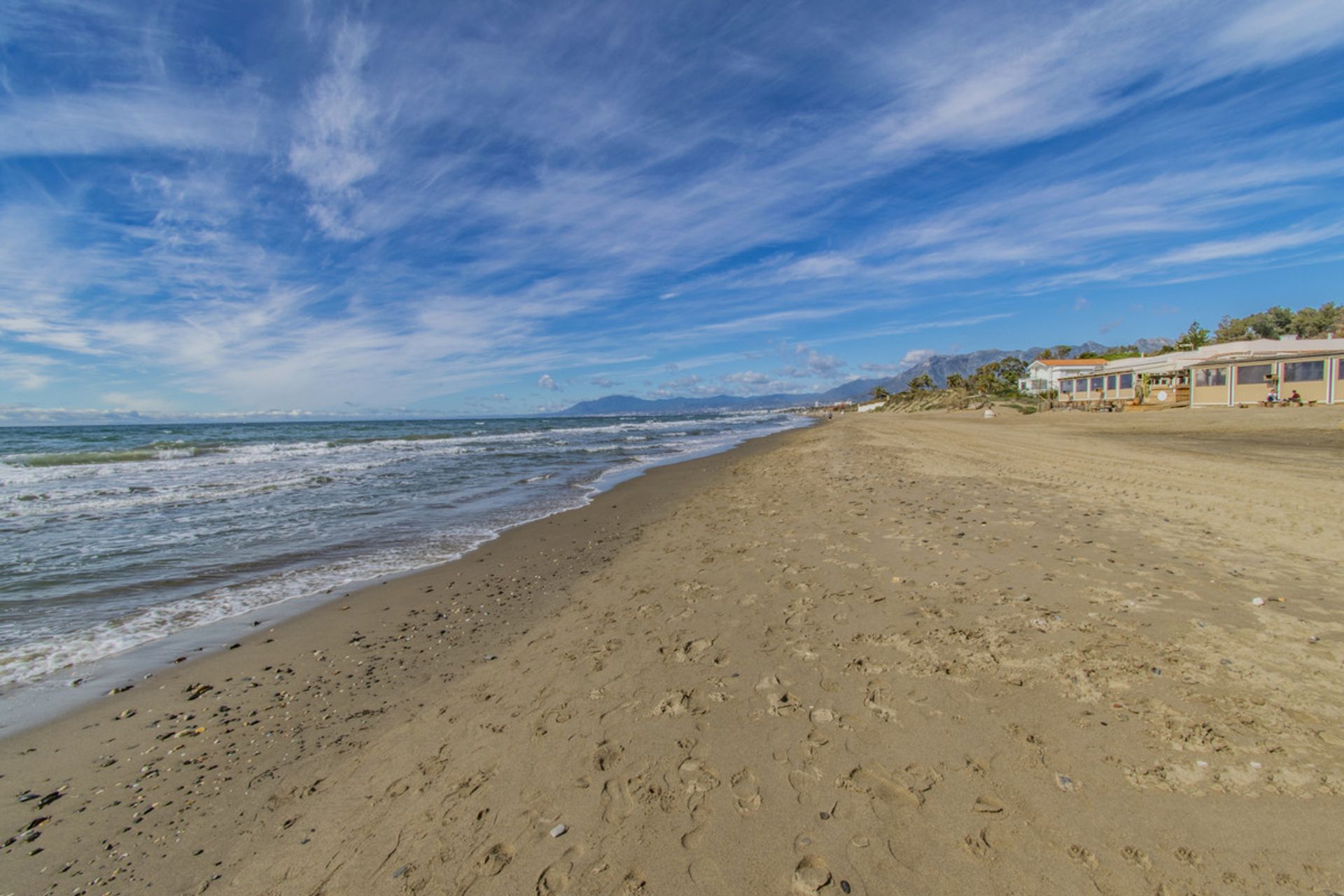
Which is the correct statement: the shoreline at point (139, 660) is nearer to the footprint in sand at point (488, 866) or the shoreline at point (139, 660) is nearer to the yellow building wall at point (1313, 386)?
the footprint in sand at point (488, 866)

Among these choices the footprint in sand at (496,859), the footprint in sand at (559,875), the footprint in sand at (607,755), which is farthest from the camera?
the footprint in sand at (607,755)

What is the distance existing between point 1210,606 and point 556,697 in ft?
18.4

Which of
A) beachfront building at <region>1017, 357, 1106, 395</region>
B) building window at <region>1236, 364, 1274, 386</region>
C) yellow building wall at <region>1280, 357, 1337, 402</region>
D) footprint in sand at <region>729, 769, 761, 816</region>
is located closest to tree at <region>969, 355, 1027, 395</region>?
beachfront building at <region>1017, 357, 1106, 395</region>

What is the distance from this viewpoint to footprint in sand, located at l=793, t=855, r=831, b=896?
2287 millimetres

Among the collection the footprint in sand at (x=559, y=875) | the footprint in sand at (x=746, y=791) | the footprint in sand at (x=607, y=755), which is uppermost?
the footprint in sand at (x=746, y=791)

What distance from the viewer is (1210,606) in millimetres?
4621

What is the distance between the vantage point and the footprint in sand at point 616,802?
2.76 meters

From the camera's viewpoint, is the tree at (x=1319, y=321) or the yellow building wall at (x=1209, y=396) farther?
the tree at (x=1319, y=321)

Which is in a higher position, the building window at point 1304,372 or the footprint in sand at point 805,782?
the building window at point 1304,372

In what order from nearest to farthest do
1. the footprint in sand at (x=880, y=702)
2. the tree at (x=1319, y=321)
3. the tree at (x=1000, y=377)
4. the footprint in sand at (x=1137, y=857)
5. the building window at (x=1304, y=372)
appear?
the footprint in sand at (x=1137, y=857)
the footprint in sand at (x=880, y=702)
the building window at (x=1304, y=372)
the tree at (x=1319, y=321)
the tree at (x=1000, y=377)

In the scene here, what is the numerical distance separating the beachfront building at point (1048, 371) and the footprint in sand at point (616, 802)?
7521 cm

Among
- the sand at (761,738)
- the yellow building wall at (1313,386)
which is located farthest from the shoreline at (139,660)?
the yellow building wall at (1313,386)

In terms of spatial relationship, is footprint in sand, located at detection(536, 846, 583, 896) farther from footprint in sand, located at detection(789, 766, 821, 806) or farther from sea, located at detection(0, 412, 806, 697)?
sea, located at detection(0, 412, 806, 697)

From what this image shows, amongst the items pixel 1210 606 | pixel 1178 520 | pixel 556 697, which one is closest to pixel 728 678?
pixel 556 697
